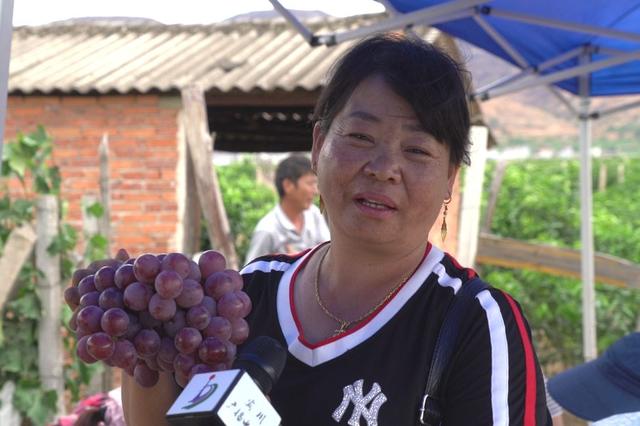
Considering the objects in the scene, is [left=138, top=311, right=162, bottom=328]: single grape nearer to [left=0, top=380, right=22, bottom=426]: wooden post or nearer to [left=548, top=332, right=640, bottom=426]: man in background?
[left=548, top=332, right=640, bottom=426]: man in background

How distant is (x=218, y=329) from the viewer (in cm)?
133

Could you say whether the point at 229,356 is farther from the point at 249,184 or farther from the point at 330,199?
the point at 249,184

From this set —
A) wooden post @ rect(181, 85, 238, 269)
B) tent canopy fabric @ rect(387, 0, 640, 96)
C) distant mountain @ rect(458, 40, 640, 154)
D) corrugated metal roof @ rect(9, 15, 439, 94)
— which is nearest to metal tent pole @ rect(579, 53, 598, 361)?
tent canopy fabric @ rect(387, 0, 640, 96)

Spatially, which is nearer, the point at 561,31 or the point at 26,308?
the point at 26,308

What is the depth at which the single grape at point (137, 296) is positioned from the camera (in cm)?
133

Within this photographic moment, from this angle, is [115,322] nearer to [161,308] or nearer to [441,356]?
[161,308]

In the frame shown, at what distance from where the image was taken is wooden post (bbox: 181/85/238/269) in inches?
201

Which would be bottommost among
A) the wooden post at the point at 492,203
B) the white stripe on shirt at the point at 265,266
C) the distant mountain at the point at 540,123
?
the white stripe on shirt at the point at 265,266

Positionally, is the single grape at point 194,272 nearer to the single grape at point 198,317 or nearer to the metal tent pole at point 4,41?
the single grape at point 198,317

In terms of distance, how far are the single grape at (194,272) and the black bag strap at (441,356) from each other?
1.51 feet

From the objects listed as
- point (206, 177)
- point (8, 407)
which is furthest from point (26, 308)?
point (206, 177)

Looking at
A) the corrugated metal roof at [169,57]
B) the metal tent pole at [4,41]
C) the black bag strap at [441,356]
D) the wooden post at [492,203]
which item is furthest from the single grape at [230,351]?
the wooden post at [492,203]

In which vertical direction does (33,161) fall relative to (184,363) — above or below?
above

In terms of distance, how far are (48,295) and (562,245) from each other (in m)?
8.06
